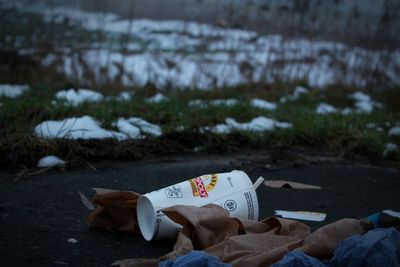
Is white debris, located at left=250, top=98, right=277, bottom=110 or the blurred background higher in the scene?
the blurred background

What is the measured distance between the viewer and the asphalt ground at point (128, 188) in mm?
2244

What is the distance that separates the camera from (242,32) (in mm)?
8320

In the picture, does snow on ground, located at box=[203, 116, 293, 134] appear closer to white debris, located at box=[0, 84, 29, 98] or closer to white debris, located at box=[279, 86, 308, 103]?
white debris, located at box=[279, 86, 308, 103]

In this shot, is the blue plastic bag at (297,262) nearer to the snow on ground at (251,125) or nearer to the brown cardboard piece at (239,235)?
the brown cardboard piece at (239,235)

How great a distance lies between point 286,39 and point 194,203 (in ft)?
19.6

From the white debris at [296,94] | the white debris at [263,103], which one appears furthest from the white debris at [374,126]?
the white debris at [296,94]

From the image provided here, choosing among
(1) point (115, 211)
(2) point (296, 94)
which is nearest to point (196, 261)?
(1) point (115, 211)

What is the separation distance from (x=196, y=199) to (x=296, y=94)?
4.99 meters

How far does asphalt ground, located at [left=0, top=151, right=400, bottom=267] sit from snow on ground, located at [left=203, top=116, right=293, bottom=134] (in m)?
0.40

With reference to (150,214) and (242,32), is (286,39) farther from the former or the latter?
(150,214)

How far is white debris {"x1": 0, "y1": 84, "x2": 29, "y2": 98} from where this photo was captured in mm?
5102

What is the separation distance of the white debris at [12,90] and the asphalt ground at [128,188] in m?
1.97

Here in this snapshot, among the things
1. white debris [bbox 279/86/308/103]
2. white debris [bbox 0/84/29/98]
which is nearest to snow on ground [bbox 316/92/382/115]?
white debris [bbox 279/86/308/103]

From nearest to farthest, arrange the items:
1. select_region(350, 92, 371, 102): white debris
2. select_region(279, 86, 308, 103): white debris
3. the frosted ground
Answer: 1. select_region(279, 86, 308, 103): white debris
2. the frosted ground
3. select_region(350, 92, 371, 102): white debris
